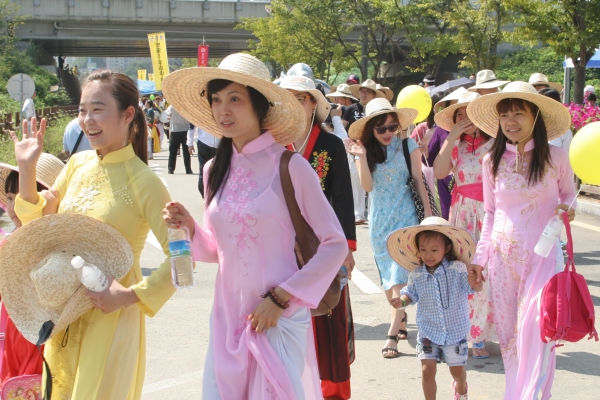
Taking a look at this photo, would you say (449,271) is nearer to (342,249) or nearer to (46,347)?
(342,249)

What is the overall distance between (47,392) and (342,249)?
51.0 inches

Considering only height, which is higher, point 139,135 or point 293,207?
point 139,135

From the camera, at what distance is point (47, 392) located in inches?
130

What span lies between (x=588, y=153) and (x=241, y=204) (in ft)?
7.01

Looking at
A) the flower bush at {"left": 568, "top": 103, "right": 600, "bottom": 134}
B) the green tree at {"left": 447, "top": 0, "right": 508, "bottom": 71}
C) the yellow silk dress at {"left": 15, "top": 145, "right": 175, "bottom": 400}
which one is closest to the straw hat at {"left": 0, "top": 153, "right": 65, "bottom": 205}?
the yellow silk dress at {"left": 15, "top": 145, "right": 175, "bottom": 400}

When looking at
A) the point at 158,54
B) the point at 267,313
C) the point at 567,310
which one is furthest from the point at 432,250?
the point at 158,54

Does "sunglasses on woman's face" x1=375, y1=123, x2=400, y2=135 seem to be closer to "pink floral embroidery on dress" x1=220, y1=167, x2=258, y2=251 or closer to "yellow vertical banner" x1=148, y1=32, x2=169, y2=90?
"pink floral embroidery on dress" x1=220, y1=167, x2=258, y2=251

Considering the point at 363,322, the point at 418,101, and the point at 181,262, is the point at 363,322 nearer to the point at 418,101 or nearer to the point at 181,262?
the point at 418,101

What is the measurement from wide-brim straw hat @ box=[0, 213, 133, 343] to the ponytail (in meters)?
0.47

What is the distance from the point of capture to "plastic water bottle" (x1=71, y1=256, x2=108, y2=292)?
3188 millimetres

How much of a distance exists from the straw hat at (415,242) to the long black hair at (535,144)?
42 cm

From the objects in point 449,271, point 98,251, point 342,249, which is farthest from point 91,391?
point 449,271

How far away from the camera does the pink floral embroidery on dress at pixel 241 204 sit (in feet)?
10.2

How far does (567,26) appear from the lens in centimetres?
1934
